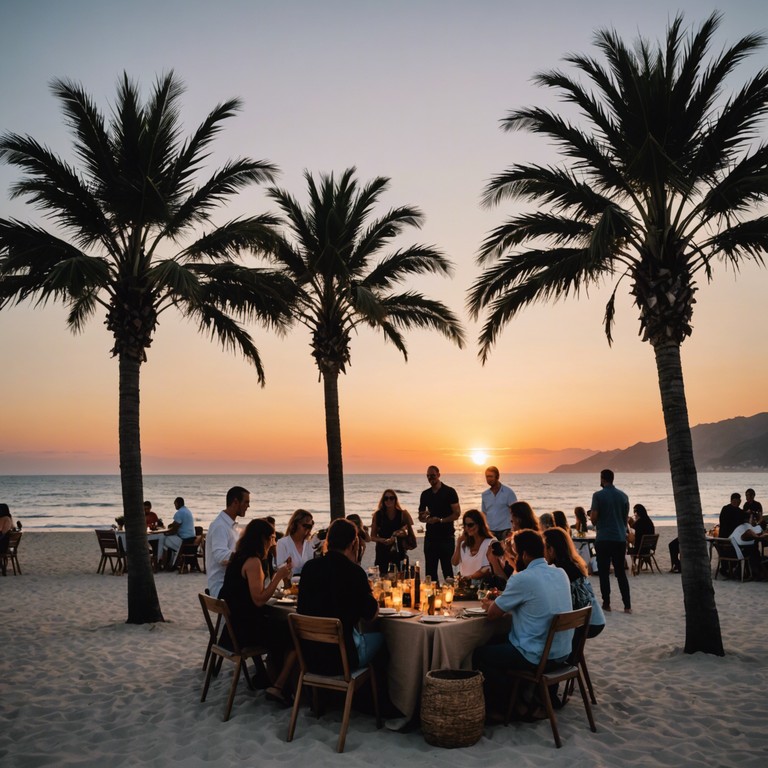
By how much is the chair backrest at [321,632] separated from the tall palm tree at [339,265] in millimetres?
7818

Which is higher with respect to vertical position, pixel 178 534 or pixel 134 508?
pixel 134 508

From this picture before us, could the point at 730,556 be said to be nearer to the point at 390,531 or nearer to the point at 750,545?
the point at 750,545

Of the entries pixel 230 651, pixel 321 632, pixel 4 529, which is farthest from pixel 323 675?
pixel 4 529

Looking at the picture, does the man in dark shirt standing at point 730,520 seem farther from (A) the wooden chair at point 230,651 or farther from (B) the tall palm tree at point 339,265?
(A) the wooden chair at point 230,651

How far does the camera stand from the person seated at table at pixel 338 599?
191 inches

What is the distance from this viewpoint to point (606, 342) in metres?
9.94

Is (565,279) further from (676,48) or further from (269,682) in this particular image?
(269,682)

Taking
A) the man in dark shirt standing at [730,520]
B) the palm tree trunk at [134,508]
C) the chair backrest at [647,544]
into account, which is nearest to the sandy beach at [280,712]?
the palm tree trunk at [134,508]

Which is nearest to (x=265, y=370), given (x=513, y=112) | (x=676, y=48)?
(x=513, y=112)

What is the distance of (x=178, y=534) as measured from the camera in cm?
1505

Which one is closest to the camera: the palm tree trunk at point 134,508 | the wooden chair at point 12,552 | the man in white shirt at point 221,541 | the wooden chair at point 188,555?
the man in white shirt at point 221,541

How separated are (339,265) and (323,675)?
372 inches

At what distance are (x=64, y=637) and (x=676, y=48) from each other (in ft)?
36.1

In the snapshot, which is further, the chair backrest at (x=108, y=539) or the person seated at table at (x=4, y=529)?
the chair backrest at (x=108, y=539)
